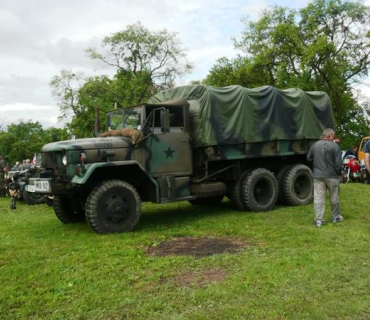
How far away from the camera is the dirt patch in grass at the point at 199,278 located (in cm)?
457

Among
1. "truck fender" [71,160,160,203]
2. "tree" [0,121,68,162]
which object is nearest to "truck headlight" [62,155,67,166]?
"truck fender" [71,160,160,203]

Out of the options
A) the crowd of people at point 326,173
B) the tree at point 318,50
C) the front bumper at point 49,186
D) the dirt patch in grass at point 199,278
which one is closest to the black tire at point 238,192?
the crowd of people at point 326,173

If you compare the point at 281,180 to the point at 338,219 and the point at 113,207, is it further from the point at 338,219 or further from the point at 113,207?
the point at 113,207

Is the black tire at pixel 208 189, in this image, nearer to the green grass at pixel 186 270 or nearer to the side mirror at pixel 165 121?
the green grass at pixel 186 270

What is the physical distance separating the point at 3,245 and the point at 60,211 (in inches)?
72.4

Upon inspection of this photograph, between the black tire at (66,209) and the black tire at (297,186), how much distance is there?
4536 mm

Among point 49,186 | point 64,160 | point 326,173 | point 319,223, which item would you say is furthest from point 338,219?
point 49,186

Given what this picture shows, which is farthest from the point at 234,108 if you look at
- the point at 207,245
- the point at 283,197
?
the point at 207,245

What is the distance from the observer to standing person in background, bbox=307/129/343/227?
7.41 metres

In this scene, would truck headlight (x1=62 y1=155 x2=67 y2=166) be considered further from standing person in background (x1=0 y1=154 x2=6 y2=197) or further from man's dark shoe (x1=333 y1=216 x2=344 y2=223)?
standing person in background (x1=0 y1=154 x2=6 y2=197)

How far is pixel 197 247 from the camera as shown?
6.21 meters

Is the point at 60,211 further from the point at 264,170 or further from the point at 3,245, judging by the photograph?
the point at 264,170

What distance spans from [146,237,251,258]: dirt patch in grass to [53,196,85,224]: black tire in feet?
8.66

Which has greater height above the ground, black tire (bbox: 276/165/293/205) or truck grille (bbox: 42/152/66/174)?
truck grille (bbox: 42/152/66/174)
